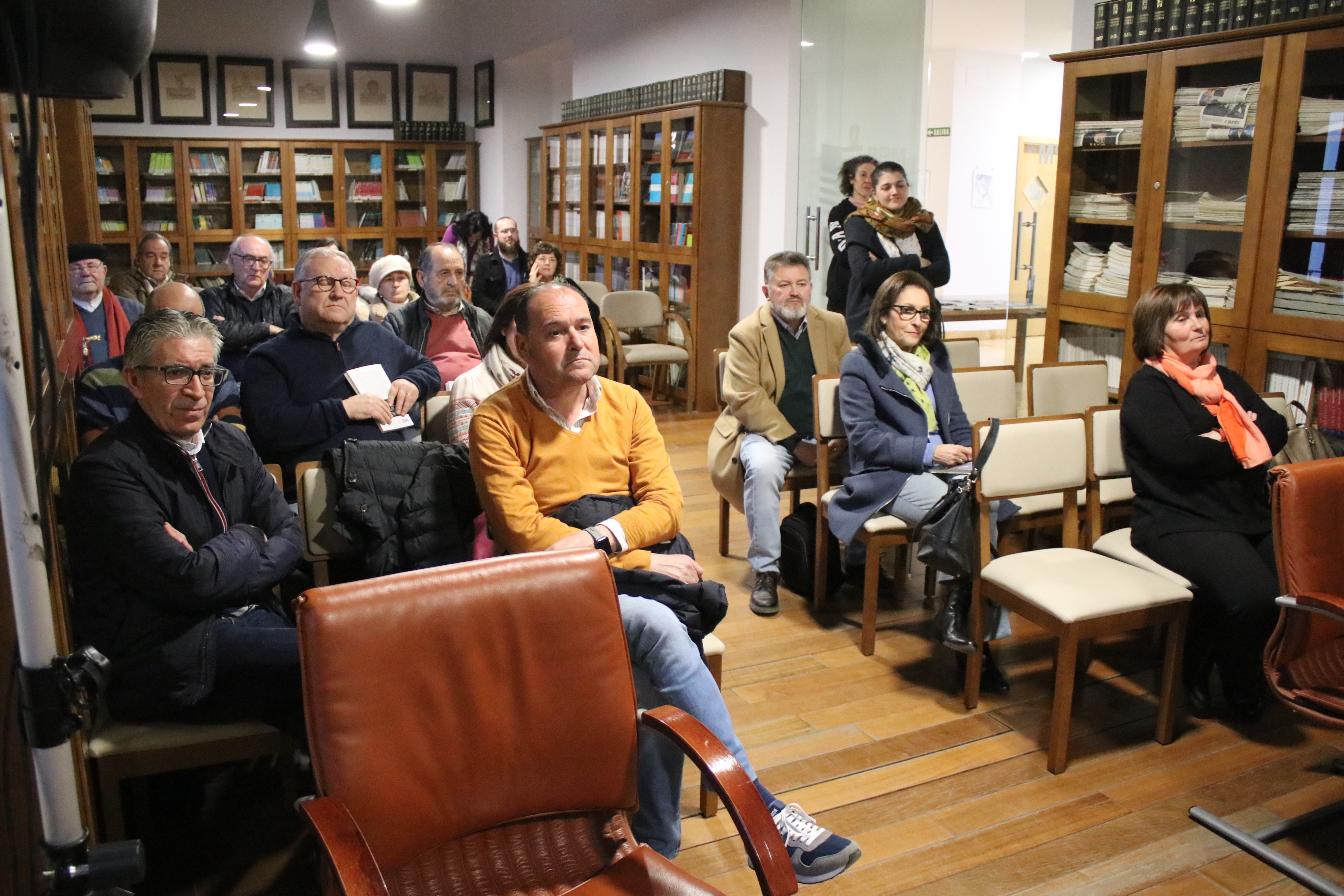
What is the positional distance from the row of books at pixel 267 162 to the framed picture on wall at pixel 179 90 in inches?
23.6

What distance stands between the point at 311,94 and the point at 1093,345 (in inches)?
357

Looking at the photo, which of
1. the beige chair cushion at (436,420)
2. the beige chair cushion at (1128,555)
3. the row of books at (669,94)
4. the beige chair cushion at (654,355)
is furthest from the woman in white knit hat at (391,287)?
the beige chair cushion at (1128,555)

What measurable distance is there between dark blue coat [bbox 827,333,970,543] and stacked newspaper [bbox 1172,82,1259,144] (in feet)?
5.07

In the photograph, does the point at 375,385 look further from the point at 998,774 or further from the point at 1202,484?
the point at 1202,484

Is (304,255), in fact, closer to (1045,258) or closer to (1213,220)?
(1213,220)

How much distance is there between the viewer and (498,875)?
163 centimetres

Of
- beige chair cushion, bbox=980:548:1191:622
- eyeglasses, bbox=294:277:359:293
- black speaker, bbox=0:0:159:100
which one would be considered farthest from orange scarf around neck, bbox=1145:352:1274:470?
black speaker, bbox=0:0:159:100

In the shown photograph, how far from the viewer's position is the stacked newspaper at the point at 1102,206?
173 inches

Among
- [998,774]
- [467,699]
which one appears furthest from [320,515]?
[998,774]

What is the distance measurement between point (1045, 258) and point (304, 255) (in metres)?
8.53

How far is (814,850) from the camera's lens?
2.22 m

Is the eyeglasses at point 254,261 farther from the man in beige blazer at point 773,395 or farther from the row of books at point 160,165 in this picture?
the row of books at point 160,165

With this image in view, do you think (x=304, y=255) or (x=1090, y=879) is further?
(x=304, y=255)

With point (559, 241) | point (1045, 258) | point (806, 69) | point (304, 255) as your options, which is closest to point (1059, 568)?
point (304, 255)
